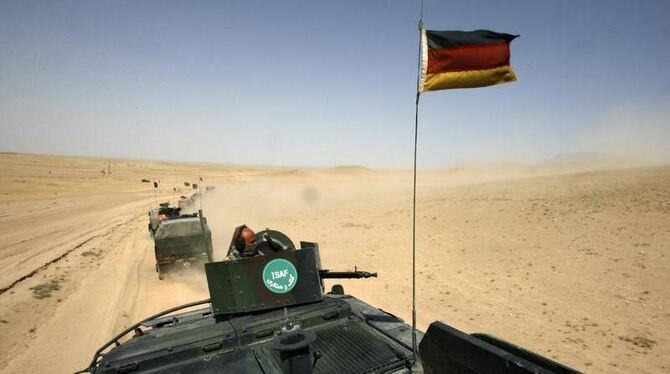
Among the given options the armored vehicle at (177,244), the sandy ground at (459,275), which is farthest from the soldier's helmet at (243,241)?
the armored vehicle at (177,244)

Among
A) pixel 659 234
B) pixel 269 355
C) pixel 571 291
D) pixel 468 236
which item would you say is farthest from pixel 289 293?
pixel 659 234

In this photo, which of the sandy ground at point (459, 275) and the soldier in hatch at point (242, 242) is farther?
the sandy ground at point (459, 275)

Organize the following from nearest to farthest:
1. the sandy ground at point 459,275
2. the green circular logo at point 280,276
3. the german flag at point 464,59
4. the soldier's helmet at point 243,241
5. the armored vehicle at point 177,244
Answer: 1. the green circular logo at point 280,276
2. the german flag at point 464,59
3. the soldier's helmet at point 243,241
4. the sandy ground at point 459,275
5. the armored vehicle at point 177,244

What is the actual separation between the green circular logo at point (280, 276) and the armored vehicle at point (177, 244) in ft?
30.9

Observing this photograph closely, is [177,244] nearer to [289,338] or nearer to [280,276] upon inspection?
[280,276]

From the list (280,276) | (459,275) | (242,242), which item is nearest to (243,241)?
(242,242)

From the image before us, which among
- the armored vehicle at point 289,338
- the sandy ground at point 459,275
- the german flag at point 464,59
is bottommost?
the sandy ground at point 459,275

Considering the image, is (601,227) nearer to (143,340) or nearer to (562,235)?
(562,235)

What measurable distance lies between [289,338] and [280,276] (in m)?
2.52

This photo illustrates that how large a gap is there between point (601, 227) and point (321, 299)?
752 inches

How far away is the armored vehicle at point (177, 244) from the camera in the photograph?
46.2ft

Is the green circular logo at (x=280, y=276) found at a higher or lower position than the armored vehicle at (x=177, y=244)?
higher

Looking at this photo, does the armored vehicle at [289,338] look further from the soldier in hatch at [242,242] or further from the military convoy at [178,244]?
the military convoy at [178,244]

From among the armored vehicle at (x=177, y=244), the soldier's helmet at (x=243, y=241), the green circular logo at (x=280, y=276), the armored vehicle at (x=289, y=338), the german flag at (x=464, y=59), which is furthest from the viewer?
the armored vehicle at (x=177, y=244)
